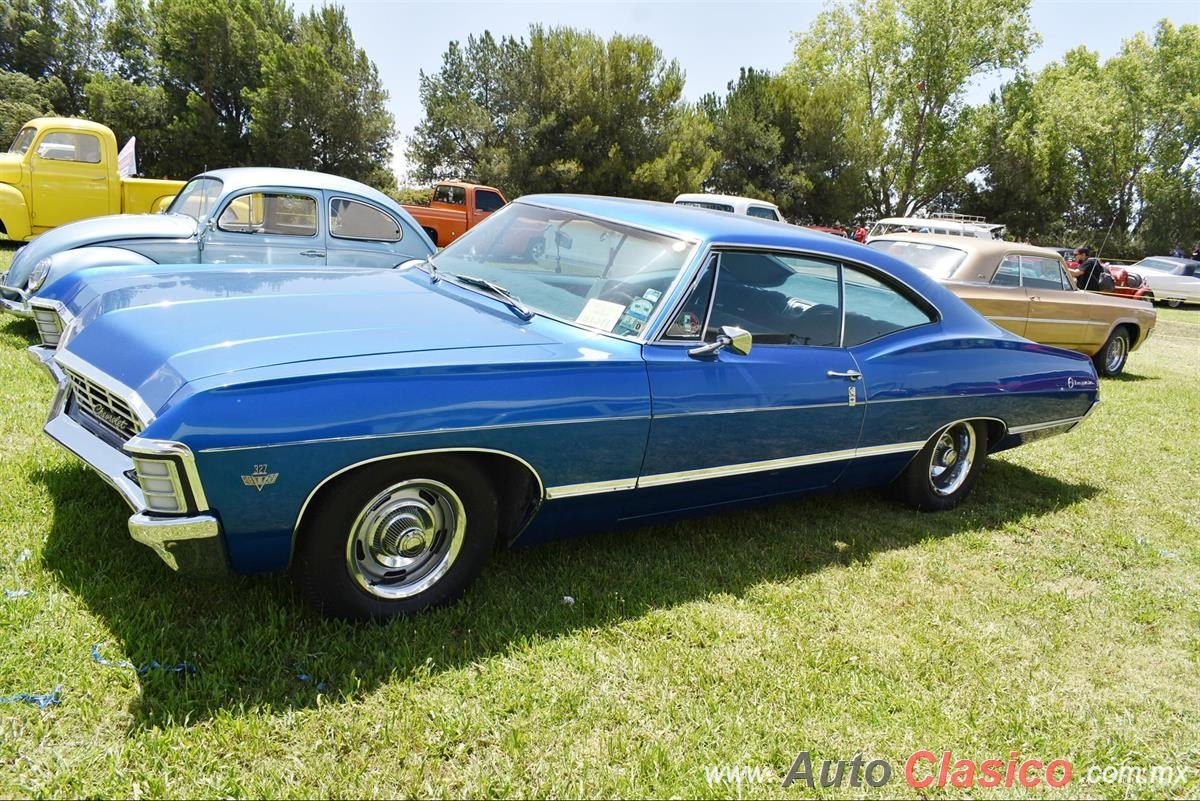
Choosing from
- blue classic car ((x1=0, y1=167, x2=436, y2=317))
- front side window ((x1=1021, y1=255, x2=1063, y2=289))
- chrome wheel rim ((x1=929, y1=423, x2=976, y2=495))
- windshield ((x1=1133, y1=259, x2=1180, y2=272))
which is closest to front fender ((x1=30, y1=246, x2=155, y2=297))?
blue classic car ((x1=0, y1=167, x2=436, y2=317))

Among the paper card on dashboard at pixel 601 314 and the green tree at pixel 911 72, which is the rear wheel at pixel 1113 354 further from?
the green tree at pixel 911 72

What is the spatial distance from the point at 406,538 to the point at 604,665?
0.80 metres

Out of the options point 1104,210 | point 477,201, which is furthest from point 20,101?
point 1104,210

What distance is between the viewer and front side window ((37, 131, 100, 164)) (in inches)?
410

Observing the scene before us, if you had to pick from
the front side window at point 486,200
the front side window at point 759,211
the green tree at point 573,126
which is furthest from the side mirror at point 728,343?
the green tree at point 573,126

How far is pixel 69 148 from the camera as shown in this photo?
10.4m

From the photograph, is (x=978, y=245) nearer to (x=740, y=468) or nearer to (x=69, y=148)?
(x=740, y=468)

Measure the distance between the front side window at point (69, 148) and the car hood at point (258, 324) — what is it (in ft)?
→ 28.6

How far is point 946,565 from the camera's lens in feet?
12.5

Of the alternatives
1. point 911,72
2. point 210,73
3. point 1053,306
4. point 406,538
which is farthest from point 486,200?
point 911,72

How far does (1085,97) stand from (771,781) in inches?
1936

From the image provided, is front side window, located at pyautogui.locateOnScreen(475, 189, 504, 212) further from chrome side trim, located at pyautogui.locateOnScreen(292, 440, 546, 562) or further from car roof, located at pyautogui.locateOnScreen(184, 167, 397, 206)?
chrome side trim, located at pyautogui.locateOnScreen(292, 440, 546, 562)

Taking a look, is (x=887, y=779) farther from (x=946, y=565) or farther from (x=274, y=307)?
(x=274, y=307)

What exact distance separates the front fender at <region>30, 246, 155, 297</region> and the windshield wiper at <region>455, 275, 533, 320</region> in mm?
3027
